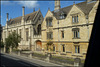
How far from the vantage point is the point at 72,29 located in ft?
74.4

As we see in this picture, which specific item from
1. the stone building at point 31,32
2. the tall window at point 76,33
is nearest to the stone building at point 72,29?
the tall window at point 76,33

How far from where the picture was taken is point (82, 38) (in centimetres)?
2105

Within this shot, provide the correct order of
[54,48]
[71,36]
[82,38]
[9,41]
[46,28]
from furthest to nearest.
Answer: [9,41]
[46,28]
[54,48]
[71,36]
[82,38]

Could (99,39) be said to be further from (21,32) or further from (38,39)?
(21,32)

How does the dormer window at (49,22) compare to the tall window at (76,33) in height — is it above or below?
above

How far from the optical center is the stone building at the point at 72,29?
20.5 meters

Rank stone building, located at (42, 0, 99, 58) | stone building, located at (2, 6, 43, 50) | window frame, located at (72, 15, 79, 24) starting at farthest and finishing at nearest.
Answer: stone building, located at (2, 6, 43, 50)
window frame, located at (72, 15, 79, 24)
stone building, located at (42, 0, 99, 58)

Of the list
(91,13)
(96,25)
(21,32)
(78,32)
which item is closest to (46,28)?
(78,32)

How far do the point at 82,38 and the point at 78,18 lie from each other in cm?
417

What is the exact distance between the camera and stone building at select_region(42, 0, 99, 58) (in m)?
20.5

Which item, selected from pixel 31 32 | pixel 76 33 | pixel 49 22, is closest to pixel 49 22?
pixel 49 22

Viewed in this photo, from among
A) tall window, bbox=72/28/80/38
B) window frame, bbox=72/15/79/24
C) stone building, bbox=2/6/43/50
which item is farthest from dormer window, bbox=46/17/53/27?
tall window, bbox=72/28/80/38

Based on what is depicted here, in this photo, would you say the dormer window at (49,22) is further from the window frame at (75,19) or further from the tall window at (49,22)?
the window frame at (75,19)

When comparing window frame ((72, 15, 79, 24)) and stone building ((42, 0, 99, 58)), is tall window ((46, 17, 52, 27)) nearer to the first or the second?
stone building ((42, 0, 99, 58))
